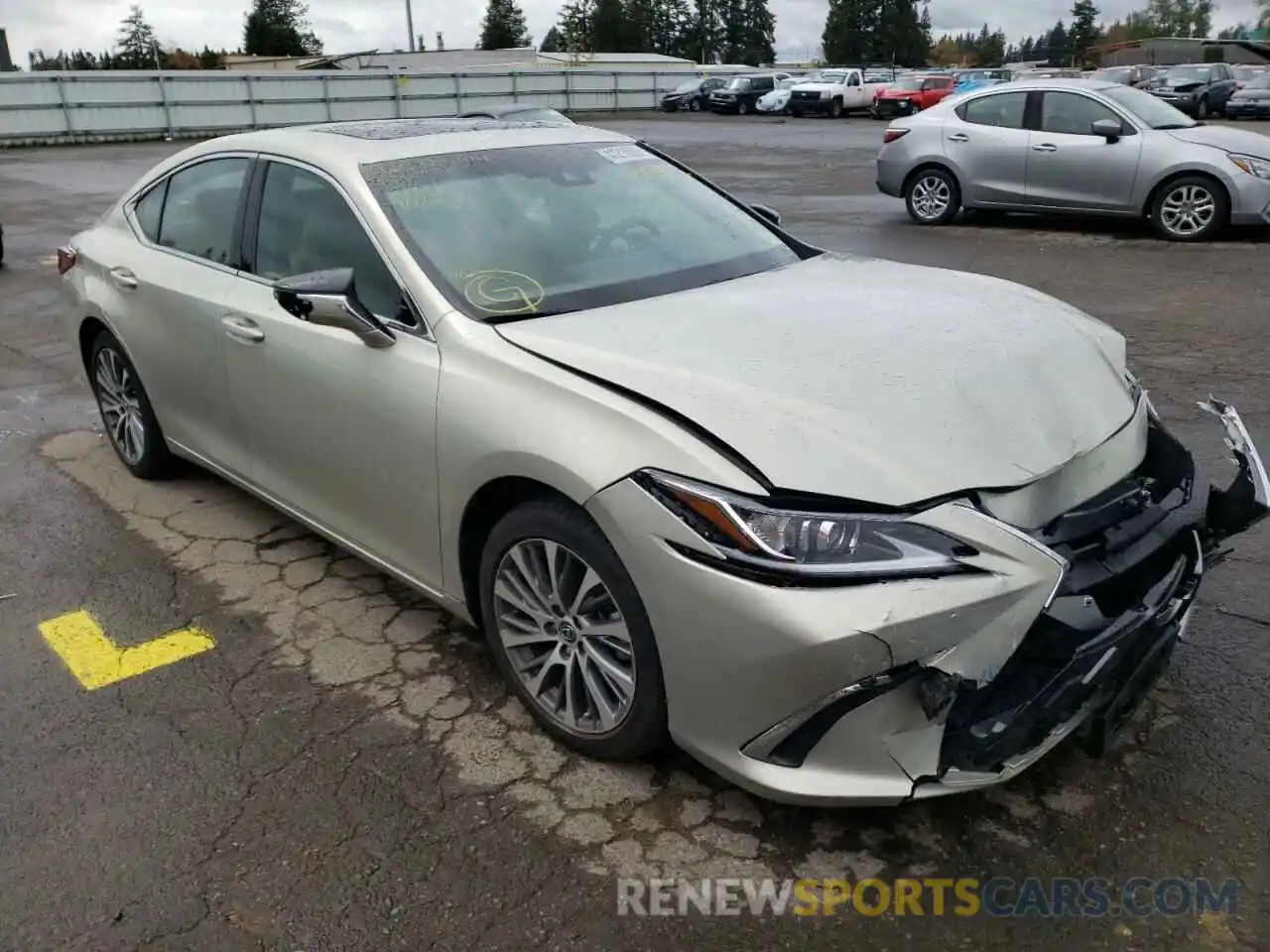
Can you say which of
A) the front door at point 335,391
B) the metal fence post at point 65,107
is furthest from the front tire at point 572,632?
the metal fence post at point 65,107

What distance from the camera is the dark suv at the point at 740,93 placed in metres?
39.8

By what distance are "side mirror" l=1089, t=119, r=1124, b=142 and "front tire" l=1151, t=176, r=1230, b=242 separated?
697 millimetres

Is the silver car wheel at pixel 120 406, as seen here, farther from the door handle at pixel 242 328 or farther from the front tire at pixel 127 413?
the door handle at pixel 242 328

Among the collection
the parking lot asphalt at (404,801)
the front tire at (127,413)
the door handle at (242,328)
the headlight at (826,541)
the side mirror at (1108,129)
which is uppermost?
the side mirror at (1108,129)

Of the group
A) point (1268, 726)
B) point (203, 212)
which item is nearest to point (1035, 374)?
point (1268, 726)

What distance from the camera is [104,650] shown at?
3584mm

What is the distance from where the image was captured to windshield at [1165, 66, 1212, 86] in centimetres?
3138

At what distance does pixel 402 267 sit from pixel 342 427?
56 cm

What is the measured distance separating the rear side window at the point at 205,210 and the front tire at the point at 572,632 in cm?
191

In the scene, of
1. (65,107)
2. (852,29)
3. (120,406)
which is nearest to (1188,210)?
(120,406)

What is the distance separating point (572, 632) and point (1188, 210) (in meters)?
9.73

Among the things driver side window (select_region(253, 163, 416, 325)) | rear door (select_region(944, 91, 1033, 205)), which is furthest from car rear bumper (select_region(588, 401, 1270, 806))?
rear door (select_region(944, 91, 1033, 205))

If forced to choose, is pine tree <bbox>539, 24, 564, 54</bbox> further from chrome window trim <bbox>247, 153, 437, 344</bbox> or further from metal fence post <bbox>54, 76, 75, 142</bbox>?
chrome window trim <bbox>247, 153, 437, 344</bbox>

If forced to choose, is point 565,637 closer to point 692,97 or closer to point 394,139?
point 394,139
